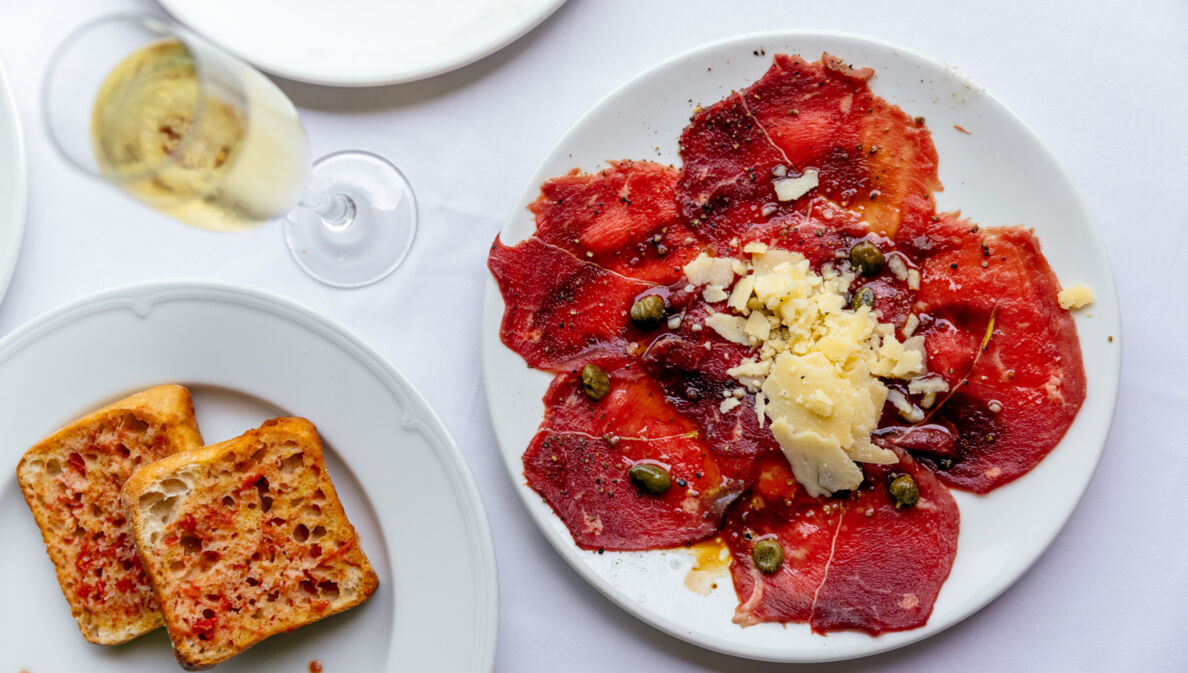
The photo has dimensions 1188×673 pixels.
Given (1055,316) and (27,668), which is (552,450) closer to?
(1055,316)

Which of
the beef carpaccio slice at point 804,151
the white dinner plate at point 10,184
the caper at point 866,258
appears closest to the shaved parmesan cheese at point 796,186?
the beef carpaccio slice at point 804,151

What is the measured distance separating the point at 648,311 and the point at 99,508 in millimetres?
1087

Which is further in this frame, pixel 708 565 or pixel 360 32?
pixel 360 32

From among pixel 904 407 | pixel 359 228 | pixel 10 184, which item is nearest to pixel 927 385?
pixel 904 407

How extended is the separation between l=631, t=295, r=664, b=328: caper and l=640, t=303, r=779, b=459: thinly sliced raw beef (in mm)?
46

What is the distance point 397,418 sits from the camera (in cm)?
158

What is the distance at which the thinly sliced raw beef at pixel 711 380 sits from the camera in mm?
1589

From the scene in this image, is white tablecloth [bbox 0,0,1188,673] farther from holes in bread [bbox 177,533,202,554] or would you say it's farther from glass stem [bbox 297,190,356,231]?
holes in bread [bbox 177,533,202,554]

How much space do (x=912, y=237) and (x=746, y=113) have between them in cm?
38

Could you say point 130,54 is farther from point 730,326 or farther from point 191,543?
point 730,326

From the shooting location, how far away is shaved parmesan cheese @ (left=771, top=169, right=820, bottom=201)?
161cm

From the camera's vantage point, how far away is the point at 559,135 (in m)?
1.70

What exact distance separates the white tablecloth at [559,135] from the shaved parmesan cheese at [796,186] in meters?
0.31

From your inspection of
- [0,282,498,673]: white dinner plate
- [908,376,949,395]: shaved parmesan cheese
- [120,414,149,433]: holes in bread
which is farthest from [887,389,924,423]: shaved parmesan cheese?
[120,414,149,433]: holes in bread
